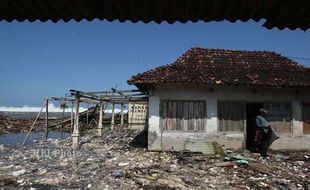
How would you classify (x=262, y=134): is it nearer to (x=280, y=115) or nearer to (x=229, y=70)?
(x=280, y=115)

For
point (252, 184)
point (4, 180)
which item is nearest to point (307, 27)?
point (252, 184)

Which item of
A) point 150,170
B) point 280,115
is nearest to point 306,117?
point 280,115

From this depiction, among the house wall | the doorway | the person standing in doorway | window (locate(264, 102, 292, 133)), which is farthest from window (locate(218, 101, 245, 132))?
the doorway

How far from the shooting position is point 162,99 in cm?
1464

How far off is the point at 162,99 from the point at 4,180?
7.02 m

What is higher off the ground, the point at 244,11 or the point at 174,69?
the point at 174,69

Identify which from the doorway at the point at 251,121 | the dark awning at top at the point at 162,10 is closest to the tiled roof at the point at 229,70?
the doorway at the point at 251,121

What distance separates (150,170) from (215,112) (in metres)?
5.26

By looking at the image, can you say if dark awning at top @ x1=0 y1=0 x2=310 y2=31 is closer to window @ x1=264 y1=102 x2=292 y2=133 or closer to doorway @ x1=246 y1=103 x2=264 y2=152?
window @ x1=264 y1=102 x2=292 y2=133

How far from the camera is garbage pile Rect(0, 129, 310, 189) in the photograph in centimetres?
913

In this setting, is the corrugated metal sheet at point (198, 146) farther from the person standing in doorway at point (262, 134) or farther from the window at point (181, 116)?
the person standing in doorway at point (262, 134)

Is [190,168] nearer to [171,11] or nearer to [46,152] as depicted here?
[46,152]

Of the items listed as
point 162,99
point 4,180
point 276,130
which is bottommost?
point 4,180

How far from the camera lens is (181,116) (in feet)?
48.0
